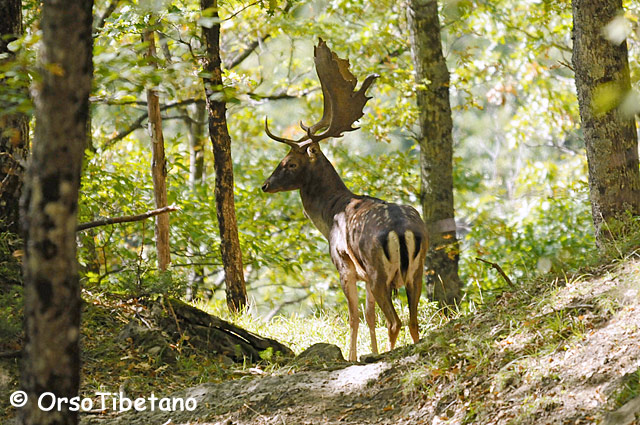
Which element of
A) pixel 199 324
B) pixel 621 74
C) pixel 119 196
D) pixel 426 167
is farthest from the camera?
pixel 119 196

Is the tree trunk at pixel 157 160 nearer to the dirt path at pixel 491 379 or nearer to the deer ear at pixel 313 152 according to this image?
the deer ear at pixel 313 152

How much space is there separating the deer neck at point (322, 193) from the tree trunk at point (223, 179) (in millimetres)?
905

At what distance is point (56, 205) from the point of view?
2.85 meters

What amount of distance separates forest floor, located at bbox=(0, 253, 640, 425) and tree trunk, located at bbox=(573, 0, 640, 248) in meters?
0.94

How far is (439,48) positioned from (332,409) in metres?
6.24

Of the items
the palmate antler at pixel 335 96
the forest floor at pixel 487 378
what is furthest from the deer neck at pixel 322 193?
the forest floor at pixel 487 378

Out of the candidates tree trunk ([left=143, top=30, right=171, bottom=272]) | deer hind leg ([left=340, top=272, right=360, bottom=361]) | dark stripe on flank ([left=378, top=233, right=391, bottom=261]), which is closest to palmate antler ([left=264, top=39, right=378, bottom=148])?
tree trunk ([left=143, top=30, right=171, bottom=272])

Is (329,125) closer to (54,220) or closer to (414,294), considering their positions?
(414,294)

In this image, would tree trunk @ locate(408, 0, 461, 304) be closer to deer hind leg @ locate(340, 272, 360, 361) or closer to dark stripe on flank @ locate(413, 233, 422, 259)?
deer hind leg @ locate(340, 272, 360, 361)

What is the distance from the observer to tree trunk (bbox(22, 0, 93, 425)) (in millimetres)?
2842

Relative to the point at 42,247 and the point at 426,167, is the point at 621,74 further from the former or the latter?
the point at 42,247

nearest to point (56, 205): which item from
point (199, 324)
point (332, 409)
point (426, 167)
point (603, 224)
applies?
point (332, 409)

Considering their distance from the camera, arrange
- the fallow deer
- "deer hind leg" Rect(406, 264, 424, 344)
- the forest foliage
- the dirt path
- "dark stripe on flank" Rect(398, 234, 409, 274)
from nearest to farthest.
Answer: the dirt path → "dark stripe on flank" Rect(398, 234, 409, 274) → the fallow deer → "deer hind leg" Rect(406, 264, 424, 344) → the forest foliage

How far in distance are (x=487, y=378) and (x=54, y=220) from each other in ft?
9.07
